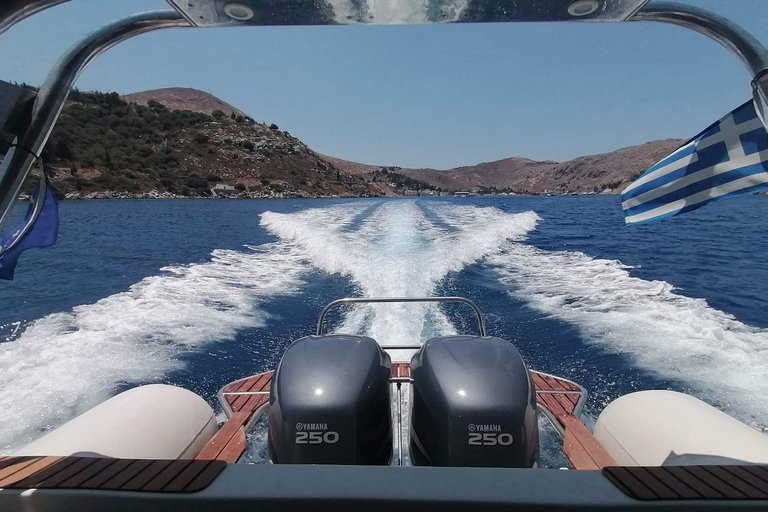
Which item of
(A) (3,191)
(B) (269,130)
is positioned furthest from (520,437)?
(B) (269,130)

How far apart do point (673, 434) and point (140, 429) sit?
211 centimetres

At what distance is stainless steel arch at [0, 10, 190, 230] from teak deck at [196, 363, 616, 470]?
1.47 meters

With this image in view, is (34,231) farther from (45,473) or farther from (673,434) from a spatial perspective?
(673,434)

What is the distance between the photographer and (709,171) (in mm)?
1879

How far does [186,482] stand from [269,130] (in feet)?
267

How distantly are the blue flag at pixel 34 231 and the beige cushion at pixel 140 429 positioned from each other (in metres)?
0.76

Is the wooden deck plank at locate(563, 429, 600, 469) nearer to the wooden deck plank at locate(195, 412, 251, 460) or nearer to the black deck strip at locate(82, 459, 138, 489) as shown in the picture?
the wooden deck plank at locate(195, 412, 251, 460)

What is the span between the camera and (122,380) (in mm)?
3836

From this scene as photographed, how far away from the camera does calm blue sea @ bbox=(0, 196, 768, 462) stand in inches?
151

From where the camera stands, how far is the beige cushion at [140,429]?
167 centimetres

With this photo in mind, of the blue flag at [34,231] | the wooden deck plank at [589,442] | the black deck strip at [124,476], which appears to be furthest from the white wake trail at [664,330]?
the blue flag at [34,231]

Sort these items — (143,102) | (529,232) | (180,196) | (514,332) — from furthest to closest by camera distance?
(143,102), (180,196), (529,232), (514,332)

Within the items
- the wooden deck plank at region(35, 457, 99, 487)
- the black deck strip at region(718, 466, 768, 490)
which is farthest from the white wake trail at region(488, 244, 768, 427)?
the wooden deck plank at region(35, 457, 99, 487)

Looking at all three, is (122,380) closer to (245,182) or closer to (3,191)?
(3,191)
